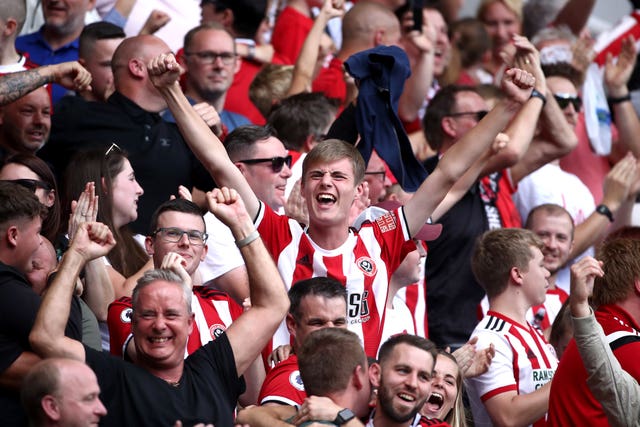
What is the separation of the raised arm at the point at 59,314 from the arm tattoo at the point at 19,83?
6.69 feet

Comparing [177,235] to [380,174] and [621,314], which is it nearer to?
[380,174]

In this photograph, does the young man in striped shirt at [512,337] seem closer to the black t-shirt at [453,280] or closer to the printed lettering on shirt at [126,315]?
the black t-shirt at [453,280]

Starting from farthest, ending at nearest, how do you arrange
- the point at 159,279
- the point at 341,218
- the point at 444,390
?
the point at 341,218 → the point at 444,390 → the point at 159,279

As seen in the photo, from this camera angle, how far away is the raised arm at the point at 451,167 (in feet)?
21.8

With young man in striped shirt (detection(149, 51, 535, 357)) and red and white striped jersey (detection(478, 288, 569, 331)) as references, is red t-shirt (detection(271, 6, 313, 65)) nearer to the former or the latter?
red and white striped jersey (detection(478, 288, 569, 331))

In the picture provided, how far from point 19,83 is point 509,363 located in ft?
10.4

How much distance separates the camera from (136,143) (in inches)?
314

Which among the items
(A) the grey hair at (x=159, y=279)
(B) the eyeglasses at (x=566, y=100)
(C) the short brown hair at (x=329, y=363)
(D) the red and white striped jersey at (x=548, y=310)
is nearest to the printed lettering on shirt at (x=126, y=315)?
(A) the grey hair at (x=159, y=279)

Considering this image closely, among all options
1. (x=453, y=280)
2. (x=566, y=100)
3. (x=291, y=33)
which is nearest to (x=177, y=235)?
(x=453, y=280)

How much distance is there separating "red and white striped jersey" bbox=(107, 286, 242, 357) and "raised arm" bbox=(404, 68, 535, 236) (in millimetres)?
1064

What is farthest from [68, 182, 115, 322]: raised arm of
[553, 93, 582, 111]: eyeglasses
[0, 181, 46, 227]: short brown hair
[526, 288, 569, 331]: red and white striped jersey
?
[553, 93, 582, 111]: eyeglasses

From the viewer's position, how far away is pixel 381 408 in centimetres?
570

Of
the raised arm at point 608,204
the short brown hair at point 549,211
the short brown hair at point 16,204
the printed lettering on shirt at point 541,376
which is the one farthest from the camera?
the raised arm at point 608,204

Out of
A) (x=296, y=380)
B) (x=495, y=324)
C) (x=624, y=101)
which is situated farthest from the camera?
(x=624, y=101)
